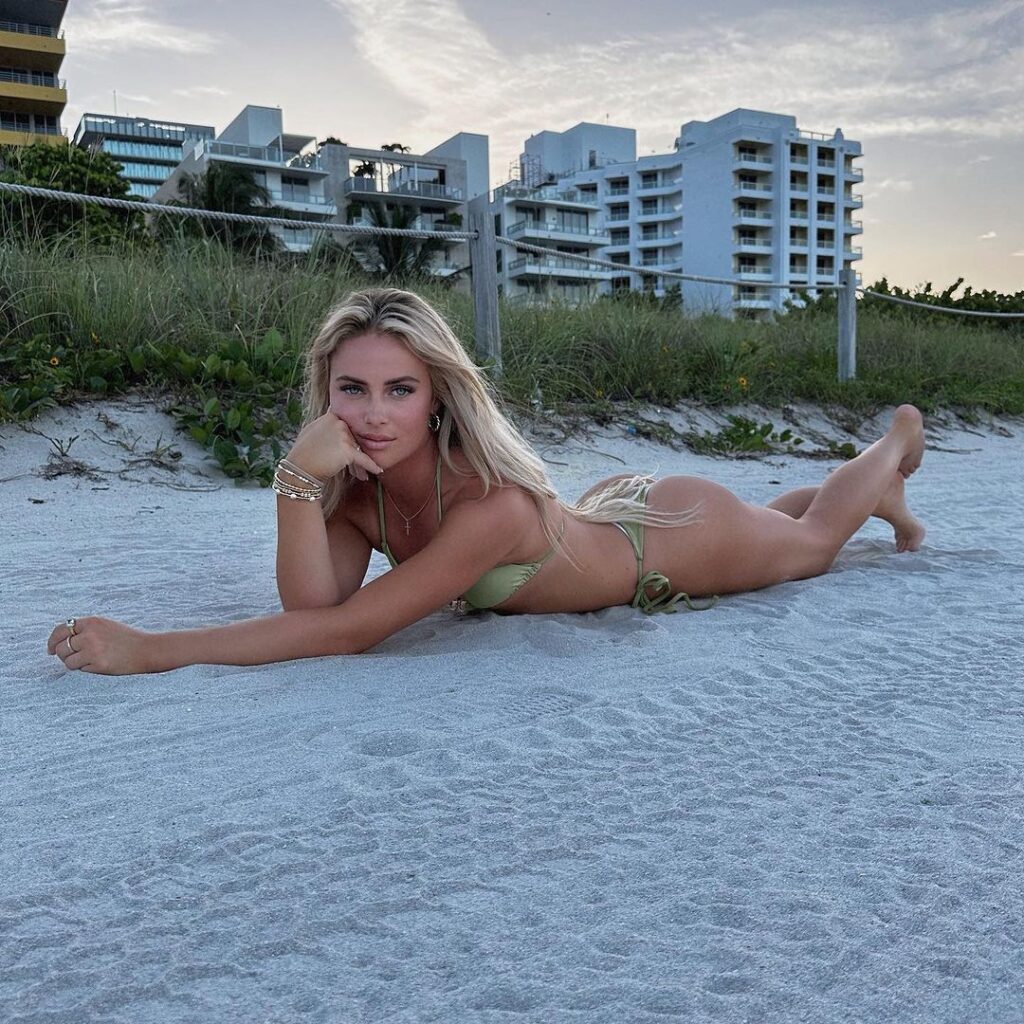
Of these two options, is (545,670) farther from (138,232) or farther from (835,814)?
(138,232)

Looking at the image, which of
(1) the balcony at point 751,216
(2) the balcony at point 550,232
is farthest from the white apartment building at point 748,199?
(2) the balcony at point 550,232

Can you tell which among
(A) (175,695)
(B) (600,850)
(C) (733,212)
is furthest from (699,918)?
(C) (733,212)

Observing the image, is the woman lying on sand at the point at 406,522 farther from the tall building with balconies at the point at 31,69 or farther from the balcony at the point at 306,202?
the balcony at the point at 306,202

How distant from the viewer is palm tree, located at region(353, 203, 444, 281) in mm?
8109

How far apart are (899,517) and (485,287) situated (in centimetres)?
332

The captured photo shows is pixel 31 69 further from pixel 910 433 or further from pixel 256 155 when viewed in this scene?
pixel 910 433

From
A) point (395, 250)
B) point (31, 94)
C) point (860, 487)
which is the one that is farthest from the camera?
point (31, 94)

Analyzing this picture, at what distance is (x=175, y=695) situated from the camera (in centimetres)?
212

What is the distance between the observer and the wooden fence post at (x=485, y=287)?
6.23m

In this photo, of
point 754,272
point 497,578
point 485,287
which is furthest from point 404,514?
point 754,272

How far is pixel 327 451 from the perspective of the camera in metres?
2.36

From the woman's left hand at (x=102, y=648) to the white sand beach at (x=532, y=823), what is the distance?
0.06 m

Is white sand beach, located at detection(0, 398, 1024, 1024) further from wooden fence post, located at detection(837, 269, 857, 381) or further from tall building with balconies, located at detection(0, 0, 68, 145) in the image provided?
tall building with balconies, located at detection(0, 0, 68, 145)

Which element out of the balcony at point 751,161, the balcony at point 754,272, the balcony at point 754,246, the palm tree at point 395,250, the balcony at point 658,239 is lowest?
the palm tree at point 395,250
